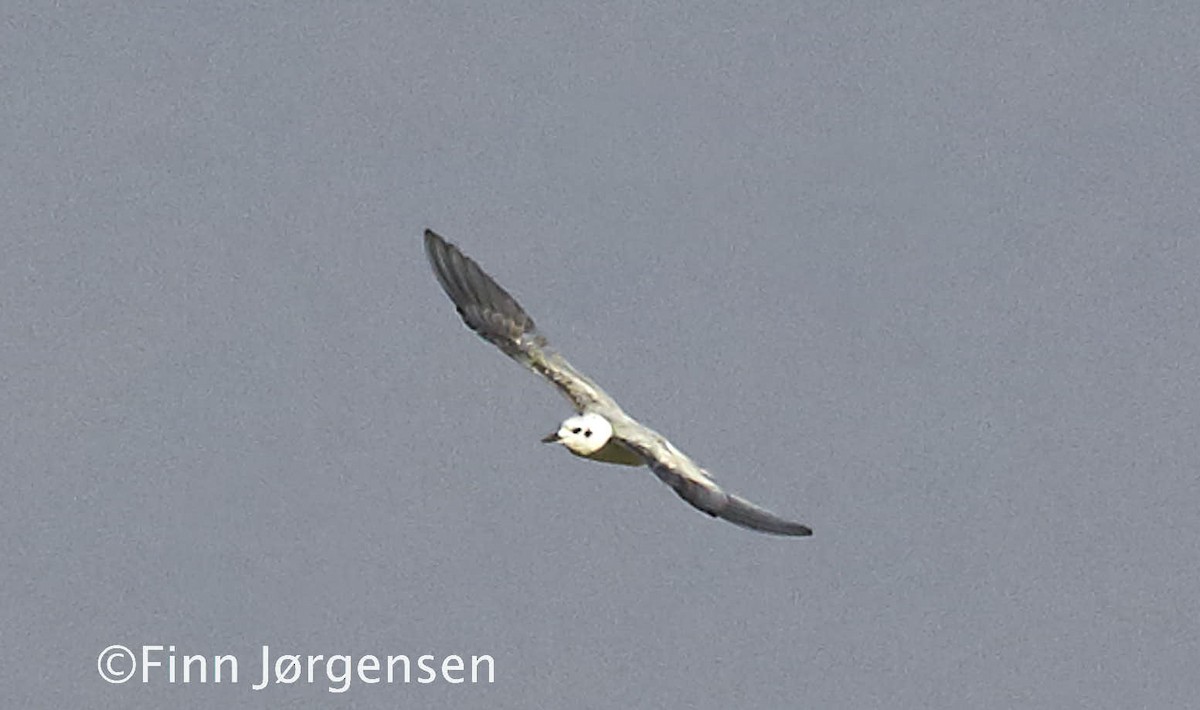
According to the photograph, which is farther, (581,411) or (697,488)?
(581,411)

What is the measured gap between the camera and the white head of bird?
3606cm

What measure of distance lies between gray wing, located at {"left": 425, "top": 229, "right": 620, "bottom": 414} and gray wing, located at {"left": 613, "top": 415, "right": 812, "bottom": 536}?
2545mm

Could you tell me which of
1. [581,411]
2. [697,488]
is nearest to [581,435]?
[581,411]

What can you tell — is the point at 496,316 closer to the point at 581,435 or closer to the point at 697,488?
the point at 581,435

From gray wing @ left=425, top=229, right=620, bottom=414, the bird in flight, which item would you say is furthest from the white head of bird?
gray wing @ left=425, top=229, right=620, bottom=414

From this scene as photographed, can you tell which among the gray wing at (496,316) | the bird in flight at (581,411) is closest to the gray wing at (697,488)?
the bird in flight at (581,411)

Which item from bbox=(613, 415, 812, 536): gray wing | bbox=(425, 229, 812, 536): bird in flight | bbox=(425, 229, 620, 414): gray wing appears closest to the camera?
bbox=(613, 415, 812, 536): gray wing

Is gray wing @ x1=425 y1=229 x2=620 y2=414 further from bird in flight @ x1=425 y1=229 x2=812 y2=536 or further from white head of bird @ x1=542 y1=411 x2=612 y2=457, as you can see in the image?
white head of bird @ x1=542 y1=411 x2=612 y2=457

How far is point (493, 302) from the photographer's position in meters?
39.0

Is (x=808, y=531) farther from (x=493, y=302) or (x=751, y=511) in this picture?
(x=493, y=302)

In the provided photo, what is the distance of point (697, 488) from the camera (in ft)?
112

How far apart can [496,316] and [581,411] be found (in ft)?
7.78

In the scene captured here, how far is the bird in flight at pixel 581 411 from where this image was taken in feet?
111

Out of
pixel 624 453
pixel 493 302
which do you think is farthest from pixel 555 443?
pixel 493 302
